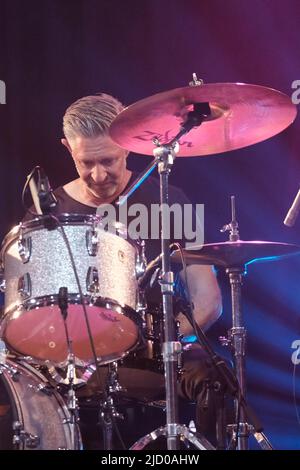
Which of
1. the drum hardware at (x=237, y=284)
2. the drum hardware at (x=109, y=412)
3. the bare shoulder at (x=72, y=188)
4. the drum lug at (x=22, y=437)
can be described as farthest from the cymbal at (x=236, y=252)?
the bare shoulder at (x=72, y=188)

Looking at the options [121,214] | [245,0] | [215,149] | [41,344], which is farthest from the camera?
[245,0]

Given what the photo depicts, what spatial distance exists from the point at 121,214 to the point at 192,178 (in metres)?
0.43

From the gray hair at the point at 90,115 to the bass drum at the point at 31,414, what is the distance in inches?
53.4

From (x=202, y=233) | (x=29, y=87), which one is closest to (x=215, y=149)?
(x=202, y=233)

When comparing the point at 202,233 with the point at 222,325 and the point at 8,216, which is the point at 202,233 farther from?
the point at 8,216

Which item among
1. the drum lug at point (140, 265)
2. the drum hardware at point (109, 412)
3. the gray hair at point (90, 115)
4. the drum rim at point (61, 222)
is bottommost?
the drum hardware at point (109, 412)

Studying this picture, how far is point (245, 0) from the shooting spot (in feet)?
12.2

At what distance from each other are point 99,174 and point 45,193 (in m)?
1.26

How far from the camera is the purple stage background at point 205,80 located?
3.62 meters

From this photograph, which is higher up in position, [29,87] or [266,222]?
[29,87]

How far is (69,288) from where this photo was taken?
8.11 feet

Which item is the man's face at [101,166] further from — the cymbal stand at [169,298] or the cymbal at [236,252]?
the cymbal stand at [169,298]

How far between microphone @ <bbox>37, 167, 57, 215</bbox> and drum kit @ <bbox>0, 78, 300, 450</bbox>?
0.10 m

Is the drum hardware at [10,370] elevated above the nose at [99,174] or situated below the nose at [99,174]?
below
